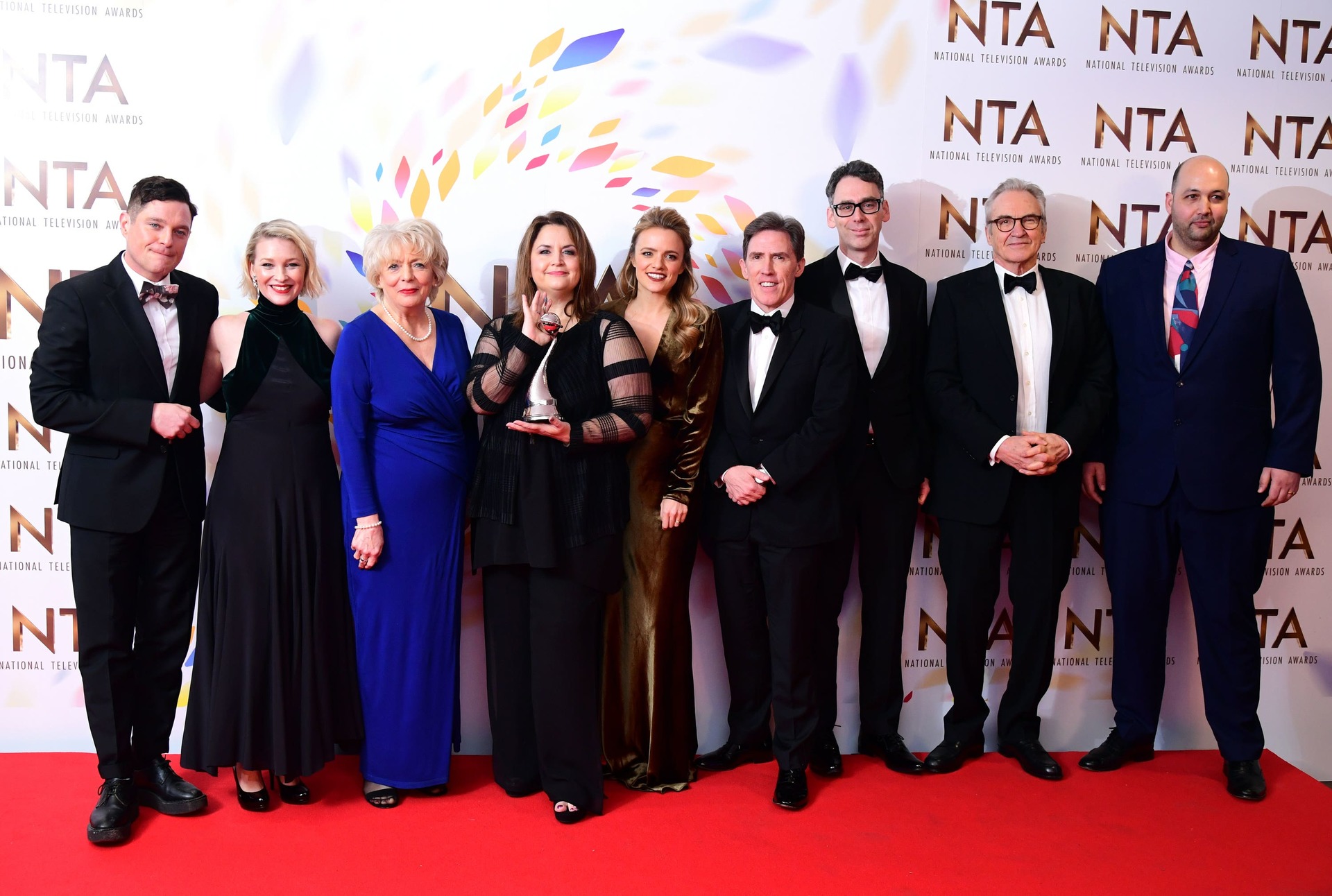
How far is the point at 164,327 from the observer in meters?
3.10

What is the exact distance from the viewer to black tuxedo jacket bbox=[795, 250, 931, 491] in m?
3.44

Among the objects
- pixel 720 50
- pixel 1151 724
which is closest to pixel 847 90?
pixel 720 50

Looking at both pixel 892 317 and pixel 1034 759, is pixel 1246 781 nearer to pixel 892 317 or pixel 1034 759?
pixel 1034 759

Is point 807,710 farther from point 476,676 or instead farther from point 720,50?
point 720,50

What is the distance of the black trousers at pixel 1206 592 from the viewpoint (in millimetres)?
3465

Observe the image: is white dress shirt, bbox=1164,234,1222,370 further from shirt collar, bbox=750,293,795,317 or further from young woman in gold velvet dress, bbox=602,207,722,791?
young woman in gold velvet dress, bbox=602,207,722,791

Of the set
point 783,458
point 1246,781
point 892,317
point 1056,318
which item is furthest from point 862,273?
point 1246,781

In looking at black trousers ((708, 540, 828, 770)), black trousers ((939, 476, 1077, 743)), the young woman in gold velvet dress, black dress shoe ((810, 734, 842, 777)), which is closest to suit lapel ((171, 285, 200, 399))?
the young woman in gold velvet dress

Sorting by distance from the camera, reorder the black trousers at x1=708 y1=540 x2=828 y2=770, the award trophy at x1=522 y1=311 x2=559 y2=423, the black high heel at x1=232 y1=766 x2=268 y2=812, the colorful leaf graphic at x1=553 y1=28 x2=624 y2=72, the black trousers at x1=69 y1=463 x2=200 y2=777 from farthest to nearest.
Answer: the colorful leaf graphic at x1=553 y1=28 x2=624 y2=72
the black trousers at x1=708 y1=540 x2=828 y2=770
the black high heel at x1=232 y1=766 x2=268 y2=812
the black trousers at x1=69 y1=463 x2=200 y2=777
the award trophy at x1=522 y1=311 x2=559 y2=423

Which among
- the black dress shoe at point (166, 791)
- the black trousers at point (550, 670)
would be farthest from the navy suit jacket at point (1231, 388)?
the black dress shoe at point (166, 791)

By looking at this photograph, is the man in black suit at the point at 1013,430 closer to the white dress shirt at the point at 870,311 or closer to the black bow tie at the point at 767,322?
the white dress shirt at the point at 870,311

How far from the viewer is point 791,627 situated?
3.23 m

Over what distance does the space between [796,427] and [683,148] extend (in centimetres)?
125

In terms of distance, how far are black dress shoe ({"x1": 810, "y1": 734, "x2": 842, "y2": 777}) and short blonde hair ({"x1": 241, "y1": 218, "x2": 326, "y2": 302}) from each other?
2.32 m
